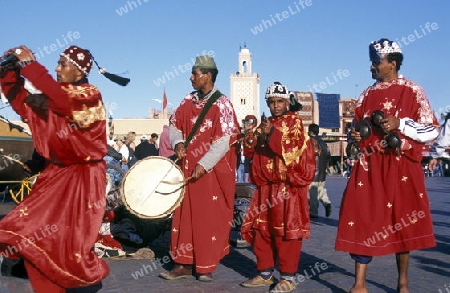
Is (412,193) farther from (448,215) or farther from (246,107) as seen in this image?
(246,107)

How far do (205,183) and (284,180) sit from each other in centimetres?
81

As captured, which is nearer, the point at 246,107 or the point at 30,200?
the point at 30,200

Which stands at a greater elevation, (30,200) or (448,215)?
(30,200)

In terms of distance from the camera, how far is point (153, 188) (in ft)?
17.1

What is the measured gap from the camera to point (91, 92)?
11.9 feet

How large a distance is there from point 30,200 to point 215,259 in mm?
2281

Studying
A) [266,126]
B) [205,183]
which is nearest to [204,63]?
[266,126]

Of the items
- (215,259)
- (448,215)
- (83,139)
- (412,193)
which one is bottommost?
(448,215)

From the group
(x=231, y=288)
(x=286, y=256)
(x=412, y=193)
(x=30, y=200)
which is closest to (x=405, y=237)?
(x=412, y=193)

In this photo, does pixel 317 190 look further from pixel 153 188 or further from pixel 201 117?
pixel 153 188

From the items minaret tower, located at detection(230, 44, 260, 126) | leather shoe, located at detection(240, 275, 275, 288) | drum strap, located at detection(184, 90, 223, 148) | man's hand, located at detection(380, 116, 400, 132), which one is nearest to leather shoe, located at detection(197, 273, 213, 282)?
leather shoe, located at detection(240, 275, 275, 288)

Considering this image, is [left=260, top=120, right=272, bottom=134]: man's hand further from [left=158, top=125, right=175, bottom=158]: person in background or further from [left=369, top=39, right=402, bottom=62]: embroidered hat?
[left=158, top=125, right=175, bottom=158]: person in background

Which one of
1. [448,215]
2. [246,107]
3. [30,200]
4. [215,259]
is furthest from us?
[246,107]

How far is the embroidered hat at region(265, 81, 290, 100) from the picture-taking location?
517 cm
